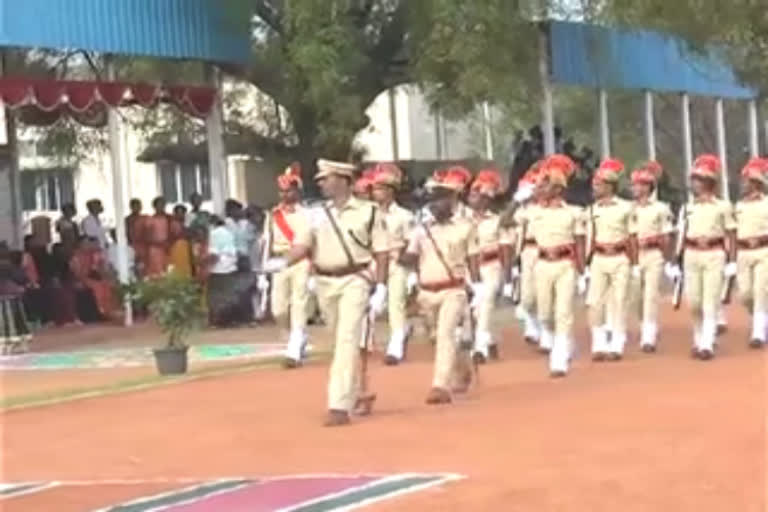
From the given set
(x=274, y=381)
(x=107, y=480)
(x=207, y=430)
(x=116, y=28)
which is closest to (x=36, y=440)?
(x=207, y=430)

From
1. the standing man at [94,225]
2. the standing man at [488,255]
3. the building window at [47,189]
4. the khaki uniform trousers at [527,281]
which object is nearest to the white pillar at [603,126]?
the standing man at [94,225]

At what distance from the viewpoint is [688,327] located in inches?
854

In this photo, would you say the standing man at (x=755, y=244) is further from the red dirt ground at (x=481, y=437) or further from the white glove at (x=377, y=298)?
the white glove at (x=377, y=298)

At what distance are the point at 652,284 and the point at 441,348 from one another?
469cm

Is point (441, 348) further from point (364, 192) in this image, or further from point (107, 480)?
point (107, 480)

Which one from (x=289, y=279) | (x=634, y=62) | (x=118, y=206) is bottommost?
(x=289, y=279)

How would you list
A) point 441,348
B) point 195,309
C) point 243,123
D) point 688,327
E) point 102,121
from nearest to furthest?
1. point 441,348
2. point 195,309
3. point 688,327
4. point 102,121
5. point 243,123

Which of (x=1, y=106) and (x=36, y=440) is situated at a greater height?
(x=1, y=106)

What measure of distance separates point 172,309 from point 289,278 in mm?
1466

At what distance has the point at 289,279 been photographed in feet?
62.2

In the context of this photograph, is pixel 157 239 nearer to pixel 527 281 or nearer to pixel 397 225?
pixel 527 281

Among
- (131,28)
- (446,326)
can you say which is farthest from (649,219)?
(131,28)

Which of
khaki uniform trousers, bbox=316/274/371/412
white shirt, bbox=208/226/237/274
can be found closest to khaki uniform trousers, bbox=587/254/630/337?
khaki uniform trousers, bbox=316/274/371/412

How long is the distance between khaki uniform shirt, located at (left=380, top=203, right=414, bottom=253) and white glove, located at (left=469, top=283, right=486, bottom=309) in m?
0.71
